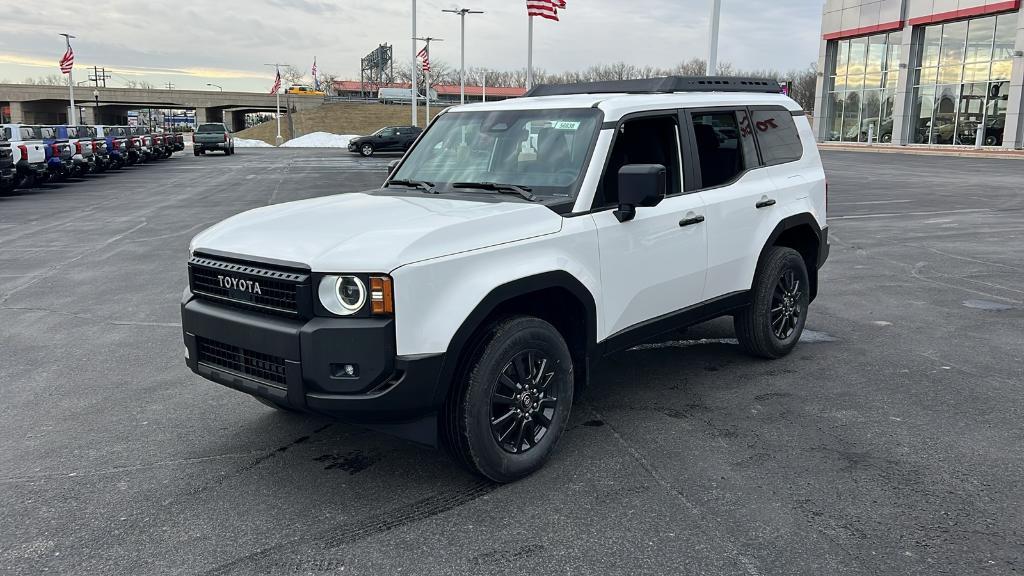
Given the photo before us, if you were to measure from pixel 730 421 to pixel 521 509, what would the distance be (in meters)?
1.71

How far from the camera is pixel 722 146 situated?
548 centimetres

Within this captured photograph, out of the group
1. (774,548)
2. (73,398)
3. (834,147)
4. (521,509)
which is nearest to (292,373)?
(521,509)

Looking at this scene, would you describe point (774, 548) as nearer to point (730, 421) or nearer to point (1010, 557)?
point (1010, 557)

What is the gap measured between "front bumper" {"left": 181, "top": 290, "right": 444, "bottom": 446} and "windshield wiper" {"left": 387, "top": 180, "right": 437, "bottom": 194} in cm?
148

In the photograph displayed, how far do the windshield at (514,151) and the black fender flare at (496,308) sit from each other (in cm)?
51

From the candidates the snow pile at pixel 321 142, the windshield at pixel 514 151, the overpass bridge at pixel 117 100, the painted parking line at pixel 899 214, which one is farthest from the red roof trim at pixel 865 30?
the overpass bridge at pixel 117 100

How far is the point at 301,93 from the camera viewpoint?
373ft

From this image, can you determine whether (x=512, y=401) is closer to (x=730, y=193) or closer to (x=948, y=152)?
(x=730, y=193)

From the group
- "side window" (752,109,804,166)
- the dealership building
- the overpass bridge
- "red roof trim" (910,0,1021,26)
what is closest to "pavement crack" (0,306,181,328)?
"side window" (752,109,804,166)

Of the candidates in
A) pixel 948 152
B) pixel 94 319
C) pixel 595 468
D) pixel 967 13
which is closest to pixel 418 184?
pixel 595 468

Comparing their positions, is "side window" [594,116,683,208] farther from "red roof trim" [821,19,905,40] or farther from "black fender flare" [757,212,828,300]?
"red roof trim" [821,19,905,40]

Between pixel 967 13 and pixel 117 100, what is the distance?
109395mm

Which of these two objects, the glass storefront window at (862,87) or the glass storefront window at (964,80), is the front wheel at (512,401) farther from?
the glass storefront window at (862,87)

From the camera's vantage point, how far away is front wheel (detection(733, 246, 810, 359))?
19.2 ft
